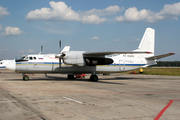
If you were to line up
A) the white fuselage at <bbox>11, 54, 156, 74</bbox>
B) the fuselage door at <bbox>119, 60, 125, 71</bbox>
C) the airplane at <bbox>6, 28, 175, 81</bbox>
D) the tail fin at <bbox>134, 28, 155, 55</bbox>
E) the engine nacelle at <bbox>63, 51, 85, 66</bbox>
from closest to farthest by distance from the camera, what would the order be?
the engine nacelle at <bbox>63, 51, 85, 66</bbox> < the airplane at <bbox>6, 28, 175, 81</bbox> < the white fuselage at <bbox>11, 54, 156, 74</bbox> < the fuselage door at <bbox>119, 60, 125, 71</bbox> < the tail fin at <bbox>134, 28, 155, 55</bbox>

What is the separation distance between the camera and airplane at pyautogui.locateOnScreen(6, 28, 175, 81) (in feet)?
71.8

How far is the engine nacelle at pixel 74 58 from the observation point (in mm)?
21727

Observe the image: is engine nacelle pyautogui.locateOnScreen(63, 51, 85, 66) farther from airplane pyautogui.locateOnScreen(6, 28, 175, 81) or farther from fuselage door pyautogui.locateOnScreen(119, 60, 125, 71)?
fuselage door pyautogui.locateOnScreen(119, 60, 125, 71)

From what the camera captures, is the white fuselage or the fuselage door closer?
the white fuselage

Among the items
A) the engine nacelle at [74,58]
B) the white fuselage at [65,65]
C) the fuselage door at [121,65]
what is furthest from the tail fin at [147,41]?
the engine nacelle at [74,58]

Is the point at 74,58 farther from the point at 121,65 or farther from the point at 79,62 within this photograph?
the point at 121,65

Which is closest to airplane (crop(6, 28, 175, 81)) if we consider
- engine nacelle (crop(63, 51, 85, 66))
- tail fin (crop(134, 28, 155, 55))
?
engine nacelle (crop(63, 51, 85, 66))

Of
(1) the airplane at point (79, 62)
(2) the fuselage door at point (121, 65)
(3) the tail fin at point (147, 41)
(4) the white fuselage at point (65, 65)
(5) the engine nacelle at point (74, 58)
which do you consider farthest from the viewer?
(3) the tail fin at point (147, 41)

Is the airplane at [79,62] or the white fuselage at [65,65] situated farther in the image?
the white fuselage at [65,65]

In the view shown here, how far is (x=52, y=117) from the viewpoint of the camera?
22.4 ft

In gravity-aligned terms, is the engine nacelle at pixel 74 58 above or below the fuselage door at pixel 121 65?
above

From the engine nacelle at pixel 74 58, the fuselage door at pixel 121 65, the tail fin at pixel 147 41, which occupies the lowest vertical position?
the fuselage door at pixel 121 65

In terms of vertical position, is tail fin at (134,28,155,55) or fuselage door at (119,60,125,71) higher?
tail fin at (134,28,155,55)

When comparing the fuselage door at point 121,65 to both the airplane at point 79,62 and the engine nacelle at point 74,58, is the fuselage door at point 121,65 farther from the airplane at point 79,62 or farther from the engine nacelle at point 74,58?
the engine nacelle at point 74,58
